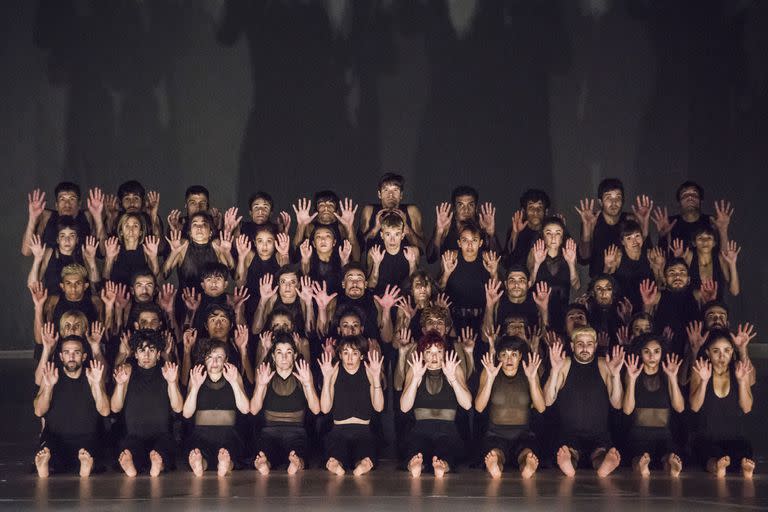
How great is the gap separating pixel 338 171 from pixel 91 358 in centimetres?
254

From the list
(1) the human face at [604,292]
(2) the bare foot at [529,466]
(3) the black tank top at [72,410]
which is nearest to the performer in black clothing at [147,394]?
(3) the black tank top at [72,410]

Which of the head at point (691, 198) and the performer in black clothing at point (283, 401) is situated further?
the head at point (691, 198)

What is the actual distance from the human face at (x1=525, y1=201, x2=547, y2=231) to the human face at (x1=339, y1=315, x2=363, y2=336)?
1240 millimetres

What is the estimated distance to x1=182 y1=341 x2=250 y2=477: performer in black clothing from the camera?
5844 millimetres

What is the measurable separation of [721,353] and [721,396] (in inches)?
8.0

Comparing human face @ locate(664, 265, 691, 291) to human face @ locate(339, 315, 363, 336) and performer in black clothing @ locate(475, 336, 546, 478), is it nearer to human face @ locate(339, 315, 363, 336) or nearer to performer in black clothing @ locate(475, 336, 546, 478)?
performer in black clothing @ locate(475, 336, 546, 478)

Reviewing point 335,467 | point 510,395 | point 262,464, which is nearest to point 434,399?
point 510,395

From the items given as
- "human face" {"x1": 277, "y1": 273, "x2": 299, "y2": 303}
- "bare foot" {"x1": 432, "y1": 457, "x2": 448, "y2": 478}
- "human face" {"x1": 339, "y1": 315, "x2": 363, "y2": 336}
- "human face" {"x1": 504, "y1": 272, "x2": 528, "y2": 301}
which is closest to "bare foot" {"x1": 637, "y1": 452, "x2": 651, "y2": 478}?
"bare foot" {"x1": 432, "y1": 457, "x2": 448, "y2": 478}

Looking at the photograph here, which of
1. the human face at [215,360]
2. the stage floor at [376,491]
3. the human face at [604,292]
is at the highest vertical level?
the human face at [604,292]

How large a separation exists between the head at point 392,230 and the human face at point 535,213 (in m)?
0.68

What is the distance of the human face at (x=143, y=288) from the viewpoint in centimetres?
631

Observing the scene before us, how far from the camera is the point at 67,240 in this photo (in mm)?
6566

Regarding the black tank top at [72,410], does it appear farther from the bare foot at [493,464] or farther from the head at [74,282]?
the bare foot at [493,464]

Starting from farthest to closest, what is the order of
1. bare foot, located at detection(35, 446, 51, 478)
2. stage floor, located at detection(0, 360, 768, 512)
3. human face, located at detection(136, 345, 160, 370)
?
human face, located at detection(136, 345, 160, 370)
bare foot, located at detection(35, 446, 51, 478)
stage floor, located at detection(0, 360, 768, 512)
